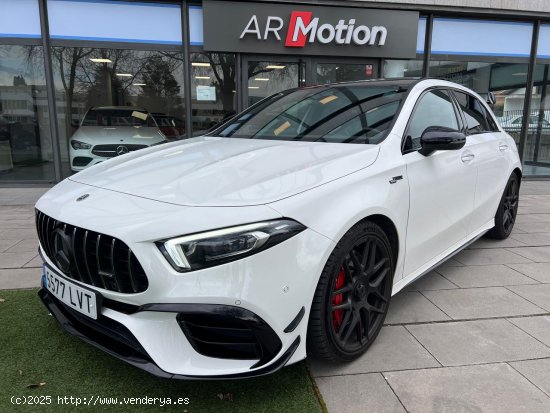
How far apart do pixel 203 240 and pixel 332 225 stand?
0.61m

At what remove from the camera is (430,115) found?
3.14 m

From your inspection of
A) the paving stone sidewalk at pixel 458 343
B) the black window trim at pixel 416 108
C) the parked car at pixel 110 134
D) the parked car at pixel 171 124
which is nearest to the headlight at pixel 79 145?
the parked car at pixel 110 134

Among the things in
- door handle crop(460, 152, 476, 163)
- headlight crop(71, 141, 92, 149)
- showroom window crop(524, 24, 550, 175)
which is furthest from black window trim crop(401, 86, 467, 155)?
showroom window crop(524, 24, 550, 175)

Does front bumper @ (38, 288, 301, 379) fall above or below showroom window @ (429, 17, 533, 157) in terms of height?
below

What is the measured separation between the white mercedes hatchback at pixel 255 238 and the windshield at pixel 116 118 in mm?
5476

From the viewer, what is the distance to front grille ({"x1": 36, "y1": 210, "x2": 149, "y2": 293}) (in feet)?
5.76

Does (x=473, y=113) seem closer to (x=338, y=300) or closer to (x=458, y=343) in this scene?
(x=458, y=343)

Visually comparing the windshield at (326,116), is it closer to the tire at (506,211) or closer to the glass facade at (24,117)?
the tire at (506,211)

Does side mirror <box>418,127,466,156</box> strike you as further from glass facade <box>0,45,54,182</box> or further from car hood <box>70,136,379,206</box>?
glass facade <box>0,45,54,182</box>

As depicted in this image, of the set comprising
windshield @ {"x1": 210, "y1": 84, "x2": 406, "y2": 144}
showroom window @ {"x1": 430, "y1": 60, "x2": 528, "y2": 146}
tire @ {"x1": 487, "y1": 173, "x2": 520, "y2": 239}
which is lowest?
tire @ {"x1": 487, "y1": 173, "x2": 520, "y2": 239}

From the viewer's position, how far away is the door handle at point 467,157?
327 cm

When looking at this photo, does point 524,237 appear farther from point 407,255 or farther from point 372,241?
point 372,241

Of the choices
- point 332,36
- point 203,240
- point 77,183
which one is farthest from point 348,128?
point 332,36

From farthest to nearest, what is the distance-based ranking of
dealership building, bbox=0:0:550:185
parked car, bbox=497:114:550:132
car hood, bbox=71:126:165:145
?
parked car, bbox=497:114:550:132, dealership building, bbox=0:0:550:185, car hood, bbox=71:126:165:145
